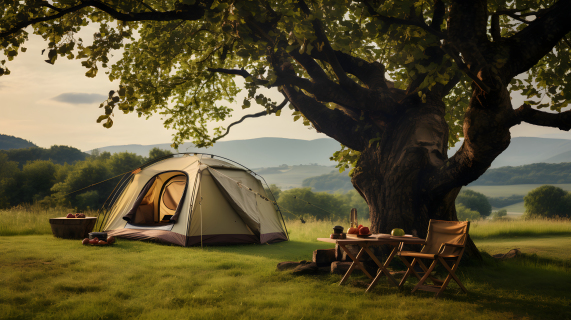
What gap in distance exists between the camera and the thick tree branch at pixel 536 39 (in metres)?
4.66

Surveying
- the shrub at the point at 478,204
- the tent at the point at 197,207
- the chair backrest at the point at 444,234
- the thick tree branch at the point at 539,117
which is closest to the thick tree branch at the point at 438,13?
the thick tree branch at the point at 539,117

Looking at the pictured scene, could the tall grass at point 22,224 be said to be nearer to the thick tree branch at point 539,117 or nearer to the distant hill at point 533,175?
the thick tree branch at point 539,117

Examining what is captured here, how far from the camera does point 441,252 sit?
4.26 m

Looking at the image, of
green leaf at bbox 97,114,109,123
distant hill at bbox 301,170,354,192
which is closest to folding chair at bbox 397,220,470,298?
green leaf at bbox 97,114,109,123

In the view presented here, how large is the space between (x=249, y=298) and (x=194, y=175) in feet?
17.8

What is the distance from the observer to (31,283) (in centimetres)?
428

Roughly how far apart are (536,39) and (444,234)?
2.93 meters

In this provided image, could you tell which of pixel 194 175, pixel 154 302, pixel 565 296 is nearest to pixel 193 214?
pixel 194 175

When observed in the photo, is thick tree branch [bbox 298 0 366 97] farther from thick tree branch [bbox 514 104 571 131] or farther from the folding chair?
the folding chair

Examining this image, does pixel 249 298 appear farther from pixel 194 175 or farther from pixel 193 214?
pixel 194 175

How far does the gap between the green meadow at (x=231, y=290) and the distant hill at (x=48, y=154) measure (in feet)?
208

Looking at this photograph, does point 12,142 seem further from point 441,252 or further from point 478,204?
point 441,252

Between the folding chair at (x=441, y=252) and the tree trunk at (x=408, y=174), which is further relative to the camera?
the tree trunk at (x=408, y=174)

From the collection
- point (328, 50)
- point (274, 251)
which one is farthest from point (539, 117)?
point (274, 251)
